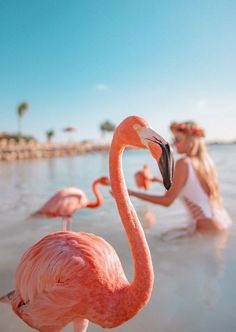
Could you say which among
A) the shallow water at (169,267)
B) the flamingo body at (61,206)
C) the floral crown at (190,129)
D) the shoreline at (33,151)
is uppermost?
the floral crown at (190,129)

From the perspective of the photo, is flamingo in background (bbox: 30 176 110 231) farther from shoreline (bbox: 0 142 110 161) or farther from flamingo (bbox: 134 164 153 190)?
shoreline (bbox: 0 142 110 161)

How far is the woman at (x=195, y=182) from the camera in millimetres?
3943

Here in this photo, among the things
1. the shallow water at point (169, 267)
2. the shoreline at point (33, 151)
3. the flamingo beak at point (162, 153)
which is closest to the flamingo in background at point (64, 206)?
the shallow water at point (169, 267)

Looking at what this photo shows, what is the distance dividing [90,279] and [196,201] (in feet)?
7.74

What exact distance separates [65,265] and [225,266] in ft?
7.08

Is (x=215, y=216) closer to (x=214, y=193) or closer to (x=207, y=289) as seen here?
(x=214, y=193)

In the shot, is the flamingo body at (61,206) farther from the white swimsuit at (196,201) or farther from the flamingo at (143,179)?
the white swimsuit at (196,201)

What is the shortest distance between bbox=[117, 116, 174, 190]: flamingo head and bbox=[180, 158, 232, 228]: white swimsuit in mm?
2224

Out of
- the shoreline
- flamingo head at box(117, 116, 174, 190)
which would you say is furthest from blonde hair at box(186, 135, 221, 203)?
the shoreline

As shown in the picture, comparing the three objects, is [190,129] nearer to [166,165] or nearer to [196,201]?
[196,201]

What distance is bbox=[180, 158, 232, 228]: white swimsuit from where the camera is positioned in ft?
13.0

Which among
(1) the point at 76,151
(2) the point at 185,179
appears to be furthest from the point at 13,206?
(1) the point at 76,151

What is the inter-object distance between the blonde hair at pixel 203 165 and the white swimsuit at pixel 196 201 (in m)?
0.08

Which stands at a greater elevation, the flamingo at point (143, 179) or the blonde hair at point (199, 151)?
the blonde hair at point (199, 151)
